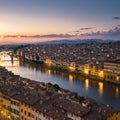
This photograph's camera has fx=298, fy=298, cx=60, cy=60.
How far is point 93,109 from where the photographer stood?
12.4m

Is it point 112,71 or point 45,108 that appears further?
point 112,71

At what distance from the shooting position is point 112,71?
102 ft

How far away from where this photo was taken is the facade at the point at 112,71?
2969 cm

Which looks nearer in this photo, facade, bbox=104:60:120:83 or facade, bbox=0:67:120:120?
facade, bbox=0:67:120:120

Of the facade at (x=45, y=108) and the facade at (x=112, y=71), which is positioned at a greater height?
the facade at (x=45, y=108)

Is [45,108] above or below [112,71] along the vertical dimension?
above

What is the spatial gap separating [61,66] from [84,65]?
5.91 metres

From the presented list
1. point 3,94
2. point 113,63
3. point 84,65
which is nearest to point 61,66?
point 84,65

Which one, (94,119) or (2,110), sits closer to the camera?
(94,119)

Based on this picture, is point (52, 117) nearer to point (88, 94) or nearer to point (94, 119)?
point (94, 119)

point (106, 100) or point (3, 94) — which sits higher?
point (3, 94)

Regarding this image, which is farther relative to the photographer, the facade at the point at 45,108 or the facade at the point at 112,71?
the facade at the point at 112,71

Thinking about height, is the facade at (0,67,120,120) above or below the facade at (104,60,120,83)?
above

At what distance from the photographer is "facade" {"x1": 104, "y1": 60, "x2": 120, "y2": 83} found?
29692 mm
